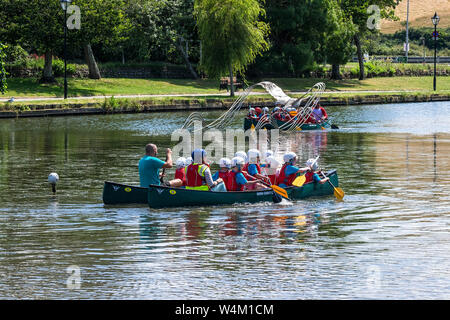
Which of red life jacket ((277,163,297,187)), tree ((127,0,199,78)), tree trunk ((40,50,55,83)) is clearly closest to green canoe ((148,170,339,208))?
red life jacket ((277,163,297,187))

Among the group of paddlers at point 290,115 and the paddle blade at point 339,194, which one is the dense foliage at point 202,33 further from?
the paddle blade at point 339,194

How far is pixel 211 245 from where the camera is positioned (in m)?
17.4

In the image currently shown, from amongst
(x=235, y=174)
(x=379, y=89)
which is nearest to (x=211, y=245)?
(x=235, y=174)

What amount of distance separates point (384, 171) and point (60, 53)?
50.1 m

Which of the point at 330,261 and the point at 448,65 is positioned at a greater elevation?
the point at 448,65

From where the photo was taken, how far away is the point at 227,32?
61969mm

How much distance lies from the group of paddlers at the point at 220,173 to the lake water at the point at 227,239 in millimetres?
738

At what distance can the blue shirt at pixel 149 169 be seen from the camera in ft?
70.0

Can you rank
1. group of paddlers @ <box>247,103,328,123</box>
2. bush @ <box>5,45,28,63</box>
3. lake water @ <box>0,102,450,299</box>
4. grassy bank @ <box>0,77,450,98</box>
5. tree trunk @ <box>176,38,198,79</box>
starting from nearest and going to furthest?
1. lake water @ <box>0,102,450,299</box>
2. group of paddlers @ <box>247,103,328,123</box>
3. grassy bank @ <box>0,77,450,98</box>
4. bush @ <box>5,45,28,63</box>
5. tree trunk @ <box>176,38,198,79</box>

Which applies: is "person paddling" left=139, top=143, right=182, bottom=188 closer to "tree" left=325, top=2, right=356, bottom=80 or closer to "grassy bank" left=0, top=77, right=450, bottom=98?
"grassy bank" left=0, top=77, right=450, bottom=98

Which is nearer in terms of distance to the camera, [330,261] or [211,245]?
[330,261]

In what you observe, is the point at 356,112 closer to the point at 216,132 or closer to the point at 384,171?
the point at 216,132

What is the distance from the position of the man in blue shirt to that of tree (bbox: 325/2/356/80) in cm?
5782

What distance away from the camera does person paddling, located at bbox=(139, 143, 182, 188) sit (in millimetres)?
21198
